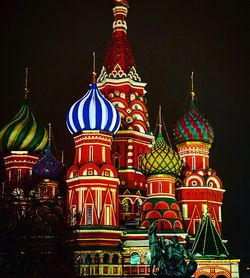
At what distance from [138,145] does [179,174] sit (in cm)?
288

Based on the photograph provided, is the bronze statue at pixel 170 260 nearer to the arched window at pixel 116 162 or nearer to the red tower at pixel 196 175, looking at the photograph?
the red tower at pixel 196 175

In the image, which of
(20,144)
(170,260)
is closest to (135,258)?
(170,260)

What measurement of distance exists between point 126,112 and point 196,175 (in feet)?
17.5

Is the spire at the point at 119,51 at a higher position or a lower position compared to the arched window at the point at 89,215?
higher

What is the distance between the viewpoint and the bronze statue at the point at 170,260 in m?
26.3

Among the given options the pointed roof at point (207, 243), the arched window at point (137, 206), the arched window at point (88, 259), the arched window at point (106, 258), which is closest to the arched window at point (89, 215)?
the arched window at point (88, 259)

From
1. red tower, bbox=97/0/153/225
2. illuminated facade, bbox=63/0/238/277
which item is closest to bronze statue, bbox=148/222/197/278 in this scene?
illuminated facade, bbox=63/0/238/277

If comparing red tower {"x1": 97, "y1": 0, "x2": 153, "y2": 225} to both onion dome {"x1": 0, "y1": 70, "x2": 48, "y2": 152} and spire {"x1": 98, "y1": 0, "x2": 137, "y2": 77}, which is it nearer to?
spire {"x1": 98, "y1": 0, "x2": 137, "y2": 77}

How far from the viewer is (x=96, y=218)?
110 feet

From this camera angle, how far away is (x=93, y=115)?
114 ft

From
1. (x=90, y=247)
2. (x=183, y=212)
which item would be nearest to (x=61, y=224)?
(x=90, y=247)

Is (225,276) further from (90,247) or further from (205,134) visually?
(205,134)

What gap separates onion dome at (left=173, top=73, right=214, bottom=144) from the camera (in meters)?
39.2

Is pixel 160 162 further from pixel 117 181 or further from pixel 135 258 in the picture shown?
pixel 135 258
